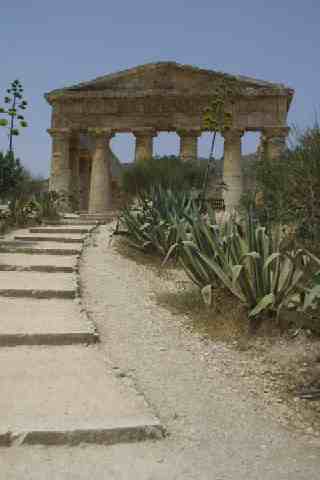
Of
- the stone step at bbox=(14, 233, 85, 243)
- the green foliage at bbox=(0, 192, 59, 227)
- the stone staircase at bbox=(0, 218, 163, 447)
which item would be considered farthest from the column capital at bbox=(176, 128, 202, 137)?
the stone staircase at bbox=(0, 218, 163, 447)

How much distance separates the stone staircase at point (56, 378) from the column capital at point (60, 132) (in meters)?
17.5

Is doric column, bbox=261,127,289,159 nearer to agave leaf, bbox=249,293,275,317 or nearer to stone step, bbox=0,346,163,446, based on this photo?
agave leaf, bbox=249,293,275,317

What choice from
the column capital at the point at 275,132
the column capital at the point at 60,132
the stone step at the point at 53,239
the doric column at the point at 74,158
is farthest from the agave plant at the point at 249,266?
the doric column at the point at 74,158

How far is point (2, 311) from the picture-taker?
5.18 metres

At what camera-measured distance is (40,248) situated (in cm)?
878

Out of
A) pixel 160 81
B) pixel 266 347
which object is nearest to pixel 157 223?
pixel 266 347

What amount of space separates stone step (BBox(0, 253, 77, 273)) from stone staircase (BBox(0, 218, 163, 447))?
39 cm

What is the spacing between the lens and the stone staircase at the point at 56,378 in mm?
2908

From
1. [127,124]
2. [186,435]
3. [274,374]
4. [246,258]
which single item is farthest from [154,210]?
[127,124]

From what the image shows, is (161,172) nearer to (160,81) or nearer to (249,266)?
(160,81)

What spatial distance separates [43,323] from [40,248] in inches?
164

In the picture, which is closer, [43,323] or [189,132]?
[43,323]

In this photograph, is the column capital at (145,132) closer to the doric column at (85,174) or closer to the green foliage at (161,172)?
the green foliage at (161,172)

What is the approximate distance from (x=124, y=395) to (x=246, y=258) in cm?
215
